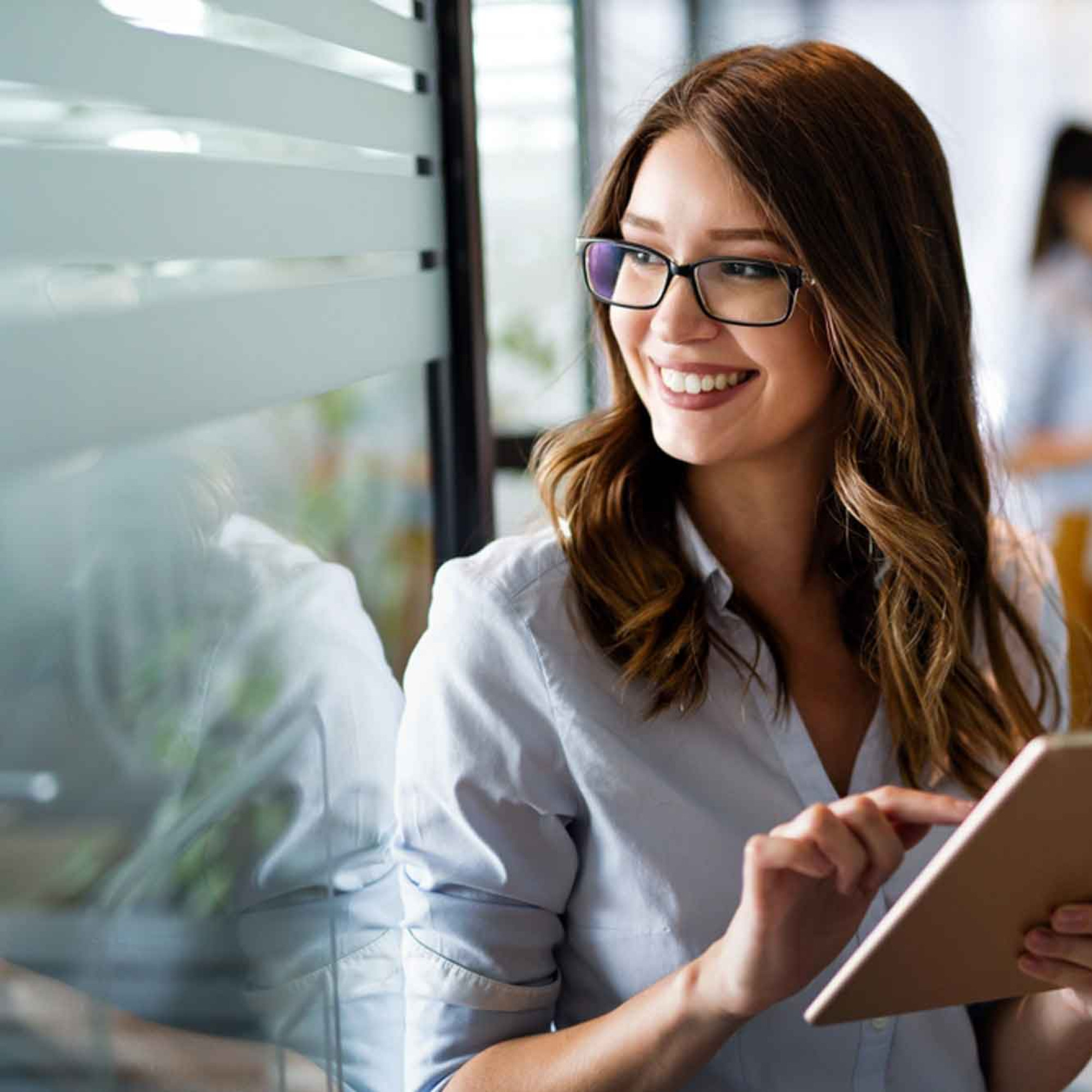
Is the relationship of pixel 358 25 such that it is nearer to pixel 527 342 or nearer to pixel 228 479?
pixel 228 479

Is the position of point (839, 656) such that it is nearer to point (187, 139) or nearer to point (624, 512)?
point (624, 512)

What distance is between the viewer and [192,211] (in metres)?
1.07

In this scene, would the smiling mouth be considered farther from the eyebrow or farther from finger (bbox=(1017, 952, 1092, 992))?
finger (bbox=(1017, 952, 1092, 992))

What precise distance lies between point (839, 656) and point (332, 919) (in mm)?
621

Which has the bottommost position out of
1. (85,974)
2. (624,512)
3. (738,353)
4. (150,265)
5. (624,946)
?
(624,946)

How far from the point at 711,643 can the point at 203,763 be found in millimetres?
619

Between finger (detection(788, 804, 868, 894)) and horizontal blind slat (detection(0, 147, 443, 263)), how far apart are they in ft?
1.93

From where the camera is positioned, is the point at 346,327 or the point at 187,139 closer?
the point at 187,139

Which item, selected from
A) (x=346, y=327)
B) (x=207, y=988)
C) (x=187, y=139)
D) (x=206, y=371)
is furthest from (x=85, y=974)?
(x=346, y=327)

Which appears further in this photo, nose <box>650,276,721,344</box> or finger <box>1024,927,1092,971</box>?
nose <box>650,276,721,344</box>

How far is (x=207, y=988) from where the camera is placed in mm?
1083

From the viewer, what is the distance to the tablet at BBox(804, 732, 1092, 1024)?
0.92 meters

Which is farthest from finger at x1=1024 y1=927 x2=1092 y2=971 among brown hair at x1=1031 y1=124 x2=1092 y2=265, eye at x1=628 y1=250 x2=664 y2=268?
brown hair at x1=1031 y1=124 x2=1092 y2=265

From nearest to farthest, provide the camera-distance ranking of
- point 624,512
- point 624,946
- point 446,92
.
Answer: point 624,946
point 624,512
point 446,92
